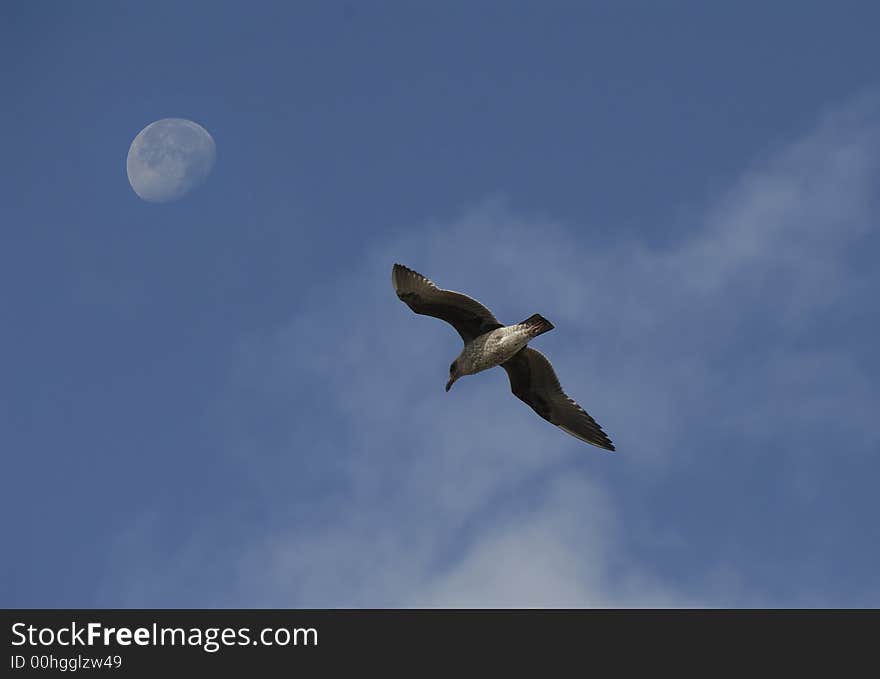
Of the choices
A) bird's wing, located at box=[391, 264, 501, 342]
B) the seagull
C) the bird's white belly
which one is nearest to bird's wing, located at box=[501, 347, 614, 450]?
the seagull

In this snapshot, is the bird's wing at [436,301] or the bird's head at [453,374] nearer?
the bird's wing at [436,301]

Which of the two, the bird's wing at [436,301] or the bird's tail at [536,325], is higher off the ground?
the bird's wing at [436,301]

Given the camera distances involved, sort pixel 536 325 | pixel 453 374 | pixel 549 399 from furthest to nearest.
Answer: pixel 549 399 < pixel 453 374 < pixel 536 325

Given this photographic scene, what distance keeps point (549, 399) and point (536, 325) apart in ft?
14.2

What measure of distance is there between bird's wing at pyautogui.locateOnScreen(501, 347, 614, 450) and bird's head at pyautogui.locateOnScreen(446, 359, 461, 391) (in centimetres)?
160

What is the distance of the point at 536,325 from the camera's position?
96.2 feet

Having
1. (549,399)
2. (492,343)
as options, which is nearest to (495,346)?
(492,343)

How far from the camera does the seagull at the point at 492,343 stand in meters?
30.1

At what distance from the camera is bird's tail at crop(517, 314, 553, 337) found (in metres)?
29.2

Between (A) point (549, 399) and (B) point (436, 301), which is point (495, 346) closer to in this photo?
(B) point (436, 301)

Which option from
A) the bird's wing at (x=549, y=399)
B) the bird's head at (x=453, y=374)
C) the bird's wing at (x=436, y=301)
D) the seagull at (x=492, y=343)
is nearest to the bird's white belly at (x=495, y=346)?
the seagull at (x=492, y=343)

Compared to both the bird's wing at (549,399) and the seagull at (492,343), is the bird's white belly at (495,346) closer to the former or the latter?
the seagull at (492,343)
